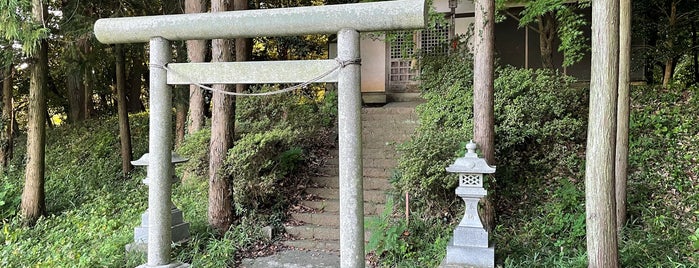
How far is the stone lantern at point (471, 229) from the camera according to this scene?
4684mm

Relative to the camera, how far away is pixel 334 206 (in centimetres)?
728

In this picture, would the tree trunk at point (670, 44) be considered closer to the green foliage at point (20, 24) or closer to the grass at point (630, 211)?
the grass at point (630, 211)

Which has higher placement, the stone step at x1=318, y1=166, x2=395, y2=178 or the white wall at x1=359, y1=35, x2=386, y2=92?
the white wall at x1=359, y1=35, x2=386, y2=92

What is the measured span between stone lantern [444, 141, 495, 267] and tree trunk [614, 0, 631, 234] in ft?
5.90

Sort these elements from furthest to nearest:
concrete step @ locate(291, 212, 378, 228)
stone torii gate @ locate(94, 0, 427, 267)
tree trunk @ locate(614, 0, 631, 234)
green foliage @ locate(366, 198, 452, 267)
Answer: concrete step @ locate(291, 212, 378, 228) → green foliage @ locate(366, 198, 452, 267) → tree trunk @ locate(614, 0, 631, 234) → stone torii gate @ locate(94, 0, 427, 267)

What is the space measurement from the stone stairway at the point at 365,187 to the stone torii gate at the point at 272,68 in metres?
2.47

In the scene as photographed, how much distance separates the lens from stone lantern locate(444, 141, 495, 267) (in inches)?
184

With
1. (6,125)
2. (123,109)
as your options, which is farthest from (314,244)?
(6,125)

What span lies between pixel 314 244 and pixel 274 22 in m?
3.70

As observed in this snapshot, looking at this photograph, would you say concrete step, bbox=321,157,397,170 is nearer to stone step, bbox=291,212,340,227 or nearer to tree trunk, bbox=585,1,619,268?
stone step, bbox=291,212,340,227

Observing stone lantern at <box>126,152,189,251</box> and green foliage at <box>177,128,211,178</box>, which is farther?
green foliage at <box>177,128,211,178</box>

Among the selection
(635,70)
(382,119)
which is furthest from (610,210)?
(635,70)

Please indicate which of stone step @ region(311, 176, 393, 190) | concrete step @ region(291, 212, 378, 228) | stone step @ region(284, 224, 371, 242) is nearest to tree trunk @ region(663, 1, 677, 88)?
stone step @ region(311, 176, 393, 190)

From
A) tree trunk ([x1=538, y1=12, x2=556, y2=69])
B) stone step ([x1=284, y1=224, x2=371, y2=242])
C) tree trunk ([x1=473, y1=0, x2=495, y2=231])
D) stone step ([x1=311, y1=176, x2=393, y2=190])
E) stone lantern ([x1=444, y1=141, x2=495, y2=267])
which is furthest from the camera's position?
tree trunk ([x1=538, y1=12, x2=556, y2=69])
